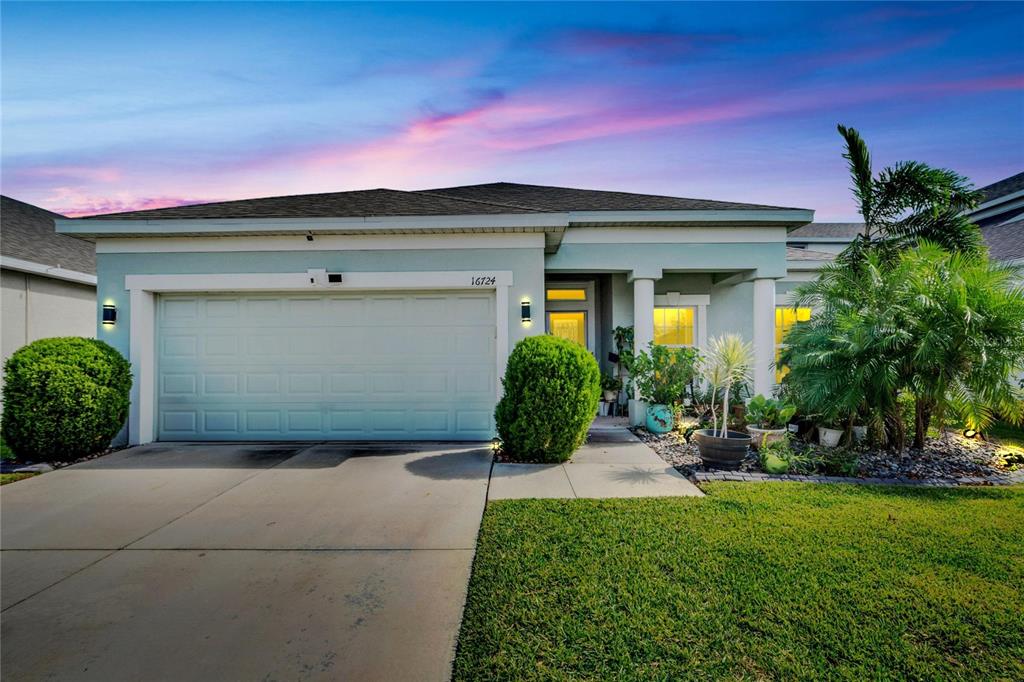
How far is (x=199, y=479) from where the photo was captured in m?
5.36

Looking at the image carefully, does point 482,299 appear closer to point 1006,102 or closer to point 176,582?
point 176,582

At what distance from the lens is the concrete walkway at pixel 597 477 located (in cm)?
477

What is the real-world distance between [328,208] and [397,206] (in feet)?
3.93

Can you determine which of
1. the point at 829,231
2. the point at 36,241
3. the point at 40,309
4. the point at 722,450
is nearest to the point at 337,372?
the point at 722,450

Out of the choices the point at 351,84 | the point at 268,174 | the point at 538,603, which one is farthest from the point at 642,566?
the point at 268,174

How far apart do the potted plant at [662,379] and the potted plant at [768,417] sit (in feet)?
3.87

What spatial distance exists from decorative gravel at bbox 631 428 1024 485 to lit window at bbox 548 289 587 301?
4545 mm

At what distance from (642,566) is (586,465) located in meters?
2.78

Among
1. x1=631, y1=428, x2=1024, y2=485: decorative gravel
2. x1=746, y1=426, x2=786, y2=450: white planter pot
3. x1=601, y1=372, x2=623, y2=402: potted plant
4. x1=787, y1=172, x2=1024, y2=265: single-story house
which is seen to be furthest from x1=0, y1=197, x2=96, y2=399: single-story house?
x1=787, y1=172, x2=1024, y2=265: single-story house

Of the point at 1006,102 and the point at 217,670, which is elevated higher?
the point at 1006,102

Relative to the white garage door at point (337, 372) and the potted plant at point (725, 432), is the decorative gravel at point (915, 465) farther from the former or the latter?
the white garage door at point (337, 372)

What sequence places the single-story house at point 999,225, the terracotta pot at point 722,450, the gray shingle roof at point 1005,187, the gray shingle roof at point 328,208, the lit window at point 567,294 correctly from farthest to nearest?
the gray shingle roof at point 1005,187 → the lit window at point 567,294 → the single-story house at point 999,225 → the gray shingle roof at point 328,208 → the terracotta pot at point 722,450

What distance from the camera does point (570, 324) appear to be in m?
10.7

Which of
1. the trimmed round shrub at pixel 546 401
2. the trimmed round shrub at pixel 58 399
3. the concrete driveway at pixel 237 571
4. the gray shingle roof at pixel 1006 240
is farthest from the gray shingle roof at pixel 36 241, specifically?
the gray shingle roof at pixel 1006 240
